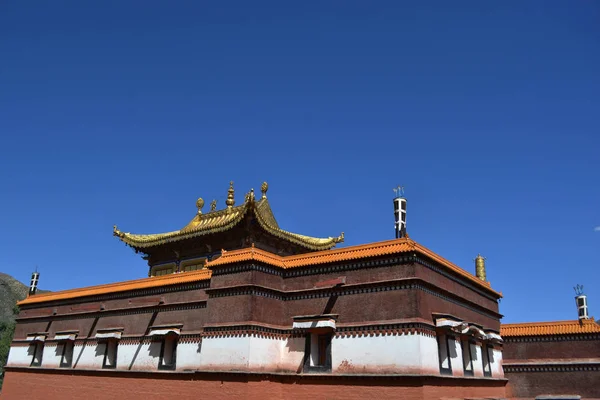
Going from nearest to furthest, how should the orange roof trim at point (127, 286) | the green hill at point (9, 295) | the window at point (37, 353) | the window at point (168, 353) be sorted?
1. the window at point (168, 353)
2. the orange roof trim at point (127, 286)
3. the window at point (37, 353)
4. the green hill at point (9, 295)

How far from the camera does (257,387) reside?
17.0m

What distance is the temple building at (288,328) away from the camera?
53.4 feet

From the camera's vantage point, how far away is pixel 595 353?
23.9 meters

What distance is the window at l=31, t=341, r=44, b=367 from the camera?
2663 centimetres

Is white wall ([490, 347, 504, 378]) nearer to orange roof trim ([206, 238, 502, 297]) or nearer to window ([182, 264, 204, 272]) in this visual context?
orange roof trim ([206, 238, 502, 297])

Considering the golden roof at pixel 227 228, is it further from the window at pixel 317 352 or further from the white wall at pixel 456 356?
the white wall at pixel 456 356

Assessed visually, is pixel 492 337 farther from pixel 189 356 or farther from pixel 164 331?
pixel 164 331

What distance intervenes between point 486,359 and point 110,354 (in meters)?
16.1

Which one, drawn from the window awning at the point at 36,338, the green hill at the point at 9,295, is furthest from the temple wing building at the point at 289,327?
the green hill at the point at 9,295

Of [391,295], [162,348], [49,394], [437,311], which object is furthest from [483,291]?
[49,394]

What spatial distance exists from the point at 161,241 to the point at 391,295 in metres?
14.1

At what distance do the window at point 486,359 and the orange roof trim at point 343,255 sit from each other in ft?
9.76

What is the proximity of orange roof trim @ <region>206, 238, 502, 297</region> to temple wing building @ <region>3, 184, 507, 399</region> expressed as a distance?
0.16ft

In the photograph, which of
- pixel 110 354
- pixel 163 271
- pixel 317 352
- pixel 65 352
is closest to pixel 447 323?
pixel 317 352
